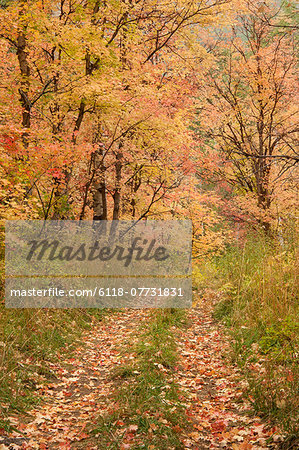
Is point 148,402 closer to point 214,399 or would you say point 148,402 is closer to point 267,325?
point 214,399

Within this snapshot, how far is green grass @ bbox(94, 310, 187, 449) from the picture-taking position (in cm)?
420

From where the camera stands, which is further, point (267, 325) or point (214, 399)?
point (267, 325)

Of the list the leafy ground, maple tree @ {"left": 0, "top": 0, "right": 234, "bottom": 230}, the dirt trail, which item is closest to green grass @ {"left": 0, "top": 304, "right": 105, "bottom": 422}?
the leafy ground

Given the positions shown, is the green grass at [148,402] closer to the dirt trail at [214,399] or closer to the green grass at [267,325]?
the dirt trail at [214,399]

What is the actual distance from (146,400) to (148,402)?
35 mm

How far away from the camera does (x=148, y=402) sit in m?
4.85

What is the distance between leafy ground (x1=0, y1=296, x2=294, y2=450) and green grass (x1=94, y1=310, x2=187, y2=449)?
1 cm

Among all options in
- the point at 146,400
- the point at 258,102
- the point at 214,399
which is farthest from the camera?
the point at 258,102

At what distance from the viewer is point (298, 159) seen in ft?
11.7

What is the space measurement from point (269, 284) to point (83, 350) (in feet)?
11.8

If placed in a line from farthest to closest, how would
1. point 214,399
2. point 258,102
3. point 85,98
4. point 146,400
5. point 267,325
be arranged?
1. point 258,102
2. point 85,98
3. point 267,325
4. point 214,399
5. point 146,400

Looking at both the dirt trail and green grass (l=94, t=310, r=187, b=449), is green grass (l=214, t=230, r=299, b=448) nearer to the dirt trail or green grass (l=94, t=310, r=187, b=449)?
the dirt trail

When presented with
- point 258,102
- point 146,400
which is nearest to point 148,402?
point 146,400

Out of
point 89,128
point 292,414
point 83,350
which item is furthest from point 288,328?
point 89,128
